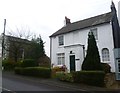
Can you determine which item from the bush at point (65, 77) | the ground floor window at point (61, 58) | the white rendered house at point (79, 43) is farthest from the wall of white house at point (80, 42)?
the bush at point (65, 77)

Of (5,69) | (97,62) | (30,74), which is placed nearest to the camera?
(97,62)

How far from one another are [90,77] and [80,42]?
974 cm

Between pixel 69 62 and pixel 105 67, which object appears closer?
pixel 105 67

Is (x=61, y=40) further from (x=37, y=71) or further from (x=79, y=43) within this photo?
(x=37, y=71)

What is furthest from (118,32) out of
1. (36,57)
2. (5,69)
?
(5,69)

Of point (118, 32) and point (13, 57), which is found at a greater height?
point (118, 32)

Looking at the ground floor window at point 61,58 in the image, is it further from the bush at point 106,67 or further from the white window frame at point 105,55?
the bush at point 106,67

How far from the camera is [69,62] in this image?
2686 cm

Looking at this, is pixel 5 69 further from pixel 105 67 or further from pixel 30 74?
pixel 105 67

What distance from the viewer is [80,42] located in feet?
88.2

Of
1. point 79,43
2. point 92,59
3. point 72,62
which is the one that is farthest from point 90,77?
point 79,43

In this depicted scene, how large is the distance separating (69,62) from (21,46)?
15.6m

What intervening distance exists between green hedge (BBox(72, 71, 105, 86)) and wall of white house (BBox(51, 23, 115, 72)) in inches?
239

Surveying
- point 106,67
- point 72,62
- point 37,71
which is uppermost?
point 72,62
